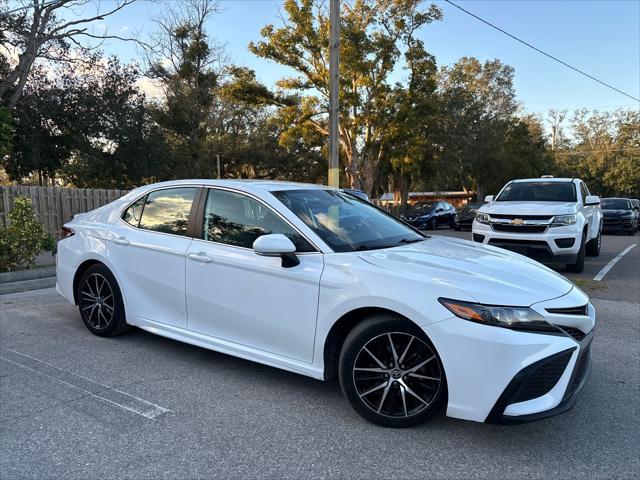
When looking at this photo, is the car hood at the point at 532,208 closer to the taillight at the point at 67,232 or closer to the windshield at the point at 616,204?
the taillight at the point at 67,232

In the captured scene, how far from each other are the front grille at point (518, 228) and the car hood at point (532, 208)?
0.76ft

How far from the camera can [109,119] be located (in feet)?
84.1

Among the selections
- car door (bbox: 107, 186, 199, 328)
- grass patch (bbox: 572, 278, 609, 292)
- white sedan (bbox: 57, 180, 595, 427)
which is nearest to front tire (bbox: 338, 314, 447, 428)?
white sedan (bbox: 57, 180, 595, 427)

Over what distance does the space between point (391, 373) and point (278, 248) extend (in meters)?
1.09

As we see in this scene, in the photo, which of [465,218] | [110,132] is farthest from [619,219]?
→ [110,132]

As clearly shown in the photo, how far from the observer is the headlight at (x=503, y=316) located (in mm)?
2744

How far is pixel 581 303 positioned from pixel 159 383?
121 inches

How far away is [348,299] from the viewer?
10.3 ft

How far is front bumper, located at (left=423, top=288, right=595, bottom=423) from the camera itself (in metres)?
2.68

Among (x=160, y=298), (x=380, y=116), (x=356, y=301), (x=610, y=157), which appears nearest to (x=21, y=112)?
(x=380, y=116)

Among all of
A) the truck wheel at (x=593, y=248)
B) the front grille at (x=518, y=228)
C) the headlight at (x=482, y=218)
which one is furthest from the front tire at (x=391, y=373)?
the truck wheel at (x=593, y=248)

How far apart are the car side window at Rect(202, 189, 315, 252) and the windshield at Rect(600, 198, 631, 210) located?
2319 cm

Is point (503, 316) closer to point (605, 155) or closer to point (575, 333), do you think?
point (575, 333)

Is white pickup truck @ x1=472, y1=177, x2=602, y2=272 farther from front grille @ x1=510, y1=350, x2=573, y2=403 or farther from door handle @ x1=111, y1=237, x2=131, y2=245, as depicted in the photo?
door handle @ x1=111, y1=237, x2=131, y2=245
